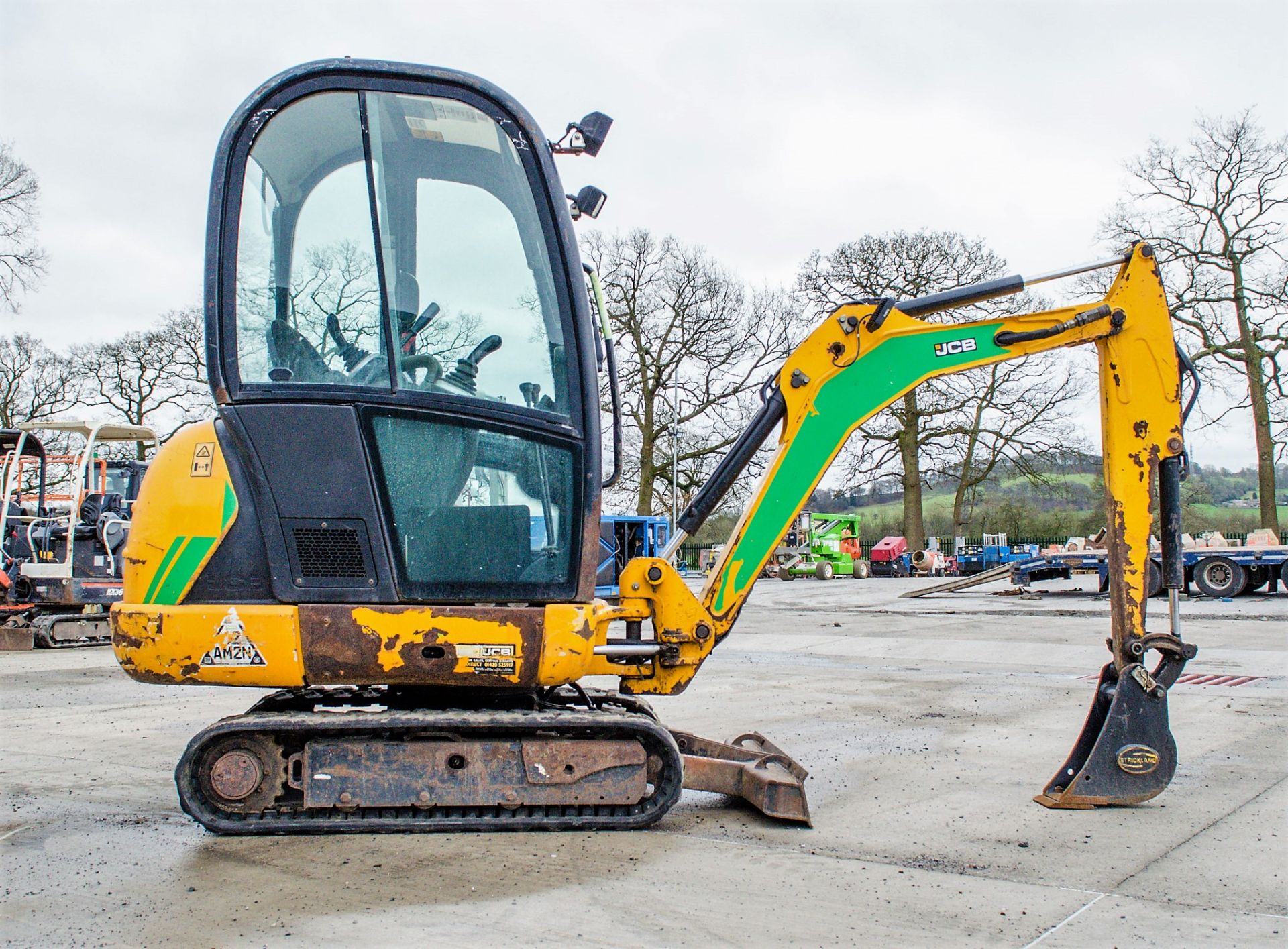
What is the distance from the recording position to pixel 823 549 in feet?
120

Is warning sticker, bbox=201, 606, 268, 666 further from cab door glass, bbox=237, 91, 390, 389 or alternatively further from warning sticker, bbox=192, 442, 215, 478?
cab door glass, bbox=237, 91, 390, 389

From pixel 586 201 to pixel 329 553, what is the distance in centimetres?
178

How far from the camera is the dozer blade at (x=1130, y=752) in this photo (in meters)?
4.43

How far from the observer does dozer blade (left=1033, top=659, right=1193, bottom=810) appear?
4426 mm

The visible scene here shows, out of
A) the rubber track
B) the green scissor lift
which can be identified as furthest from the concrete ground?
the green scissor lift

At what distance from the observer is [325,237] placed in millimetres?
4188

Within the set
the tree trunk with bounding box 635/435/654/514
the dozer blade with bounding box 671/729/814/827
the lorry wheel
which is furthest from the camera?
the tree trunk with bounding box 635/435/654/514

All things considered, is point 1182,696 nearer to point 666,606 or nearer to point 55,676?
point 666,606

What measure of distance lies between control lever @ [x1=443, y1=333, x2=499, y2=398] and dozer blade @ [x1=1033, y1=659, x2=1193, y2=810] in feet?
9.75

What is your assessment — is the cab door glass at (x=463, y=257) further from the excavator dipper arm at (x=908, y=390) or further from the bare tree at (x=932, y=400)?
the bare tree at (x=932, y=400)

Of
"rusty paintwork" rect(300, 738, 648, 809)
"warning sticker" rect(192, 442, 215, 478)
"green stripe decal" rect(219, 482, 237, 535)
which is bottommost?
"rusty paintwork" rect(300, 738, 648, 809)

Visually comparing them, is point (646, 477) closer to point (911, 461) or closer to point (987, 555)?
point (911, 461)

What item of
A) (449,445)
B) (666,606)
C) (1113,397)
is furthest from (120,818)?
(1113,397)

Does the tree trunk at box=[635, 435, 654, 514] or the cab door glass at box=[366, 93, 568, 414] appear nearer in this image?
the cab door glass at box=[366, 93, 568, 414]
